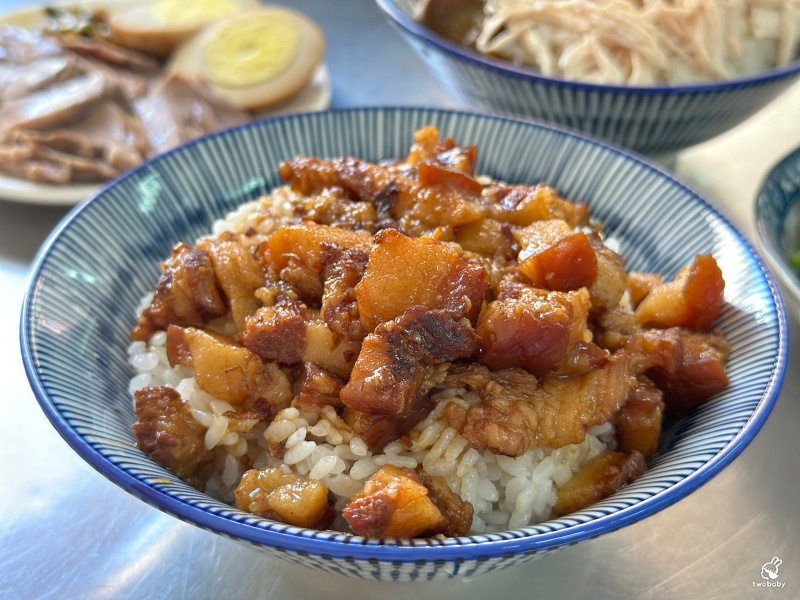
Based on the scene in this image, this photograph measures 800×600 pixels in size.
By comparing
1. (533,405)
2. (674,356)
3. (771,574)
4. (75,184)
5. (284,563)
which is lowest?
(75,184)

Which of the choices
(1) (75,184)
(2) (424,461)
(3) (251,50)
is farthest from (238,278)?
(3) (251,50)

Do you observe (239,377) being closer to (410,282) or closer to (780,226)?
(410,282)

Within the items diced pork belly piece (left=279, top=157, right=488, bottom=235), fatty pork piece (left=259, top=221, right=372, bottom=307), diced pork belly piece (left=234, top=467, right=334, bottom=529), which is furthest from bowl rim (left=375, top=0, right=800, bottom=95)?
diced pork belly piece (left=234, top=467, right=334, bottom=529)

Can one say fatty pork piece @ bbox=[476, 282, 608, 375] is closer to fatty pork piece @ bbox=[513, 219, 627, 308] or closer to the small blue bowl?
fatty pork piece @ bbox=[513, 219, 627, 308]

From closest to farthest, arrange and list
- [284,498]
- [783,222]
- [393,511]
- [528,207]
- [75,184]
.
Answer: [393,511], [284,498], [528,207], [783,222], [75,184]

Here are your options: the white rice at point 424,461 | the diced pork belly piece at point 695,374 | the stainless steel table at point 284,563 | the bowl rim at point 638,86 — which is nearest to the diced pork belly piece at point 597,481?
the white rice at point 424,461

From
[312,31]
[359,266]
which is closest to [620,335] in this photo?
[359,266]
